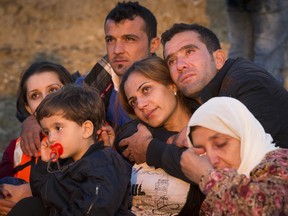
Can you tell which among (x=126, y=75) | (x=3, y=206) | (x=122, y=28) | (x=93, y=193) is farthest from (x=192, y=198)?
(x=122, y=28)

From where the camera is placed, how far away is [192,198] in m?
4.16

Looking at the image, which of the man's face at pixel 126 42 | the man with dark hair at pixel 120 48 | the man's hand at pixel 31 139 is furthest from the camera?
the man's face at pixel 126 42

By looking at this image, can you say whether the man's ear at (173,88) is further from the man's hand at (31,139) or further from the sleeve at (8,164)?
the sleeve at (8,164)

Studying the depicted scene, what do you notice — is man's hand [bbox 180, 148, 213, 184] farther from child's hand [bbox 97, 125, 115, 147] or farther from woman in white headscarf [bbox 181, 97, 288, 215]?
child's hand [bbox 97, 125, 115, 147]

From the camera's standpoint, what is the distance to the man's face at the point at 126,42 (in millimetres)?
5645

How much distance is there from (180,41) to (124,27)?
3.63ft

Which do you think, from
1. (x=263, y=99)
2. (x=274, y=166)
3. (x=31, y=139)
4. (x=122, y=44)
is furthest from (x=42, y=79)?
(x=274, y=166)

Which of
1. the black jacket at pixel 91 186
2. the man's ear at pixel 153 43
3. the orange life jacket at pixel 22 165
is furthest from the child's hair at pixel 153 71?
the man's ear at pixel 153 43

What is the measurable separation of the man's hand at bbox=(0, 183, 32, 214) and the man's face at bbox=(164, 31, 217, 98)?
3.61ft

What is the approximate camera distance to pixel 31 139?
5.00 metres

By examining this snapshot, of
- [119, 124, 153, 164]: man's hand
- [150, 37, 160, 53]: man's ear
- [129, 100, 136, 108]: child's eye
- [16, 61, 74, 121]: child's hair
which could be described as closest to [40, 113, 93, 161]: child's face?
[119, 124, 153, 164]: man's hand

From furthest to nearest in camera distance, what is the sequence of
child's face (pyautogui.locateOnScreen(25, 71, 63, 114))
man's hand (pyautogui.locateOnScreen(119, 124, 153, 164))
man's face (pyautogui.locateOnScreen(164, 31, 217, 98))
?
1. child's face (pyautogui.locateOnScreen(25, 71, 63, 114))
2. man's face (pyautogui.locateOnScreen(164, 31, 217, 98))
3. man's hand (pyautogui.locateOnScreen(119, 124, 153, 164))

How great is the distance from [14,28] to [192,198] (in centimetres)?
905

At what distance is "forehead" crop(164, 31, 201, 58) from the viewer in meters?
4.71
